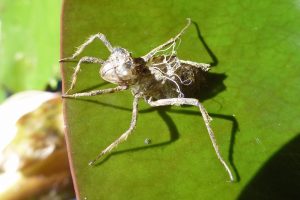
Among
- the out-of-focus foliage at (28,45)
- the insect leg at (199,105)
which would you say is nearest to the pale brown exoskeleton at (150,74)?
the insect leg at (199,105)

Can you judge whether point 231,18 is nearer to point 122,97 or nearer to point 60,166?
point 122,97

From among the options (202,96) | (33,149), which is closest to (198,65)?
(202,96)

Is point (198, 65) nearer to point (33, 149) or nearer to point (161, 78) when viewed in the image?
point (161, 78)

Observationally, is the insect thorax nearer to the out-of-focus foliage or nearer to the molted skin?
the molted skin


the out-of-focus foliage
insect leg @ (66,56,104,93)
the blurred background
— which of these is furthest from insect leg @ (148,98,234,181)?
the out-of-focus foliage

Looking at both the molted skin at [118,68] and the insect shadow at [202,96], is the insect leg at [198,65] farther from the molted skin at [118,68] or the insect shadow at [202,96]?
the molted skin at [118,68]

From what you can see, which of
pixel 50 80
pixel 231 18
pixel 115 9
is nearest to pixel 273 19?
pixel 231 18
